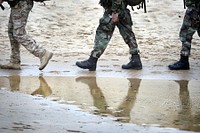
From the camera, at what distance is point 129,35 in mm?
7508

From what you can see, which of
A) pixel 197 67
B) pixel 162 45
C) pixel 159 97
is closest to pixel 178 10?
pixel 162 45

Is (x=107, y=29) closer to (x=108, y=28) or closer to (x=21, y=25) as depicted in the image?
(x=108, y=28)

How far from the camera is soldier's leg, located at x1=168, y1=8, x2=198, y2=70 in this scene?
7348 millimetres

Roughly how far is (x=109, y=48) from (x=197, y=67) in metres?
2.40

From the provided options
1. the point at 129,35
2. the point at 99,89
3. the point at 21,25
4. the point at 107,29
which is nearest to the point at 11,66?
the point at 21,25

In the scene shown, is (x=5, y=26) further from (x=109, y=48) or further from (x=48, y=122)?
(x=48, y=122)

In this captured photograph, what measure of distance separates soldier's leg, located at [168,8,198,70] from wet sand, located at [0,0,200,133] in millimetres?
162

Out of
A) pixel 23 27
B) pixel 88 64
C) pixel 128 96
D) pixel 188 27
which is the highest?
pixel 23 27

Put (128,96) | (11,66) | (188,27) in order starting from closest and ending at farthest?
(128,96), (11,66), (188,27)

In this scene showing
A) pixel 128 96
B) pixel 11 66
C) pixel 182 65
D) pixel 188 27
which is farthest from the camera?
pixel 182 65

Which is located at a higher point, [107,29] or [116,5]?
[116,5]

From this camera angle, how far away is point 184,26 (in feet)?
24.6

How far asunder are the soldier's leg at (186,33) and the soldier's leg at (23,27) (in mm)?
1907

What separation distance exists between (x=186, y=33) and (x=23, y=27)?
7.70ft
